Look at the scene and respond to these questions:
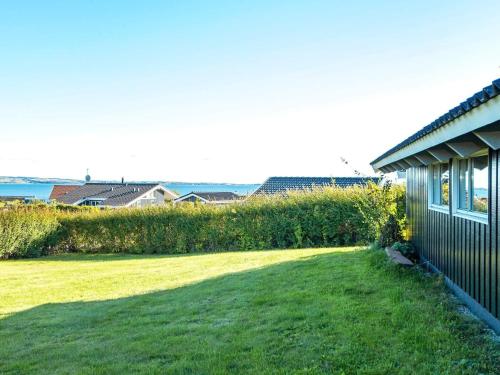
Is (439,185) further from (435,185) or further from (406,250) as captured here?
(406,250)

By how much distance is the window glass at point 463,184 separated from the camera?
20.4 ft

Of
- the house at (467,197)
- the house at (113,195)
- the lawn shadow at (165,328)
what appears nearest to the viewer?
the house at (467,197)

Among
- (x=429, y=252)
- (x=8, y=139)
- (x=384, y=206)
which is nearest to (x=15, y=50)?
(x=384, y=206)

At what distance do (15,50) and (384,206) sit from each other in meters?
16.8

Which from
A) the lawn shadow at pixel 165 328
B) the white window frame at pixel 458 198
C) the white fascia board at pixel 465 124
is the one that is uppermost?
the white fascia board at pixel 465 124

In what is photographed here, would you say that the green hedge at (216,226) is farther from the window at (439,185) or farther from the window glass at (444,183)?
the window glass at (444,183)

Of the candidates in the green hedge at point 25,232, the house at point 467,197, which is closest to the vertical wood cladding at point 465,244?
the house at point 467,197

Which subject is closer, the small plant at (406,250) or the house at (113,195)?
the small plant at (406,250)

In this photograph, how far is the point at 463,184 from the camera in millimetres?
6445

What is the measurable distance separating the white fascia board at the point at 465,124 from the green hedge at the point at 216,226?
8.84 meters

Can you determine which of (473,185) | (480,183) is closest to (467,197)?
(473,185)

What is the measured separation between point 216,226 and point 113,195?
29035 mm

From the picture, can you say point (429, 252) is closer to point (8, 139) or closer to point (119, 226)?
point (119, 226)

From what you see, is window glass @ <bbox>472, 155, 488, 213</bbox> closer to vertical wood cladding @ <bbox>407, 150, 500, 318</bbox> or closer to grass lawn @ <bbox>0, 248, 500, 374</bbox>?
vertical wood cladding @ <bbox>407, 150, 500, 318</bbox>
